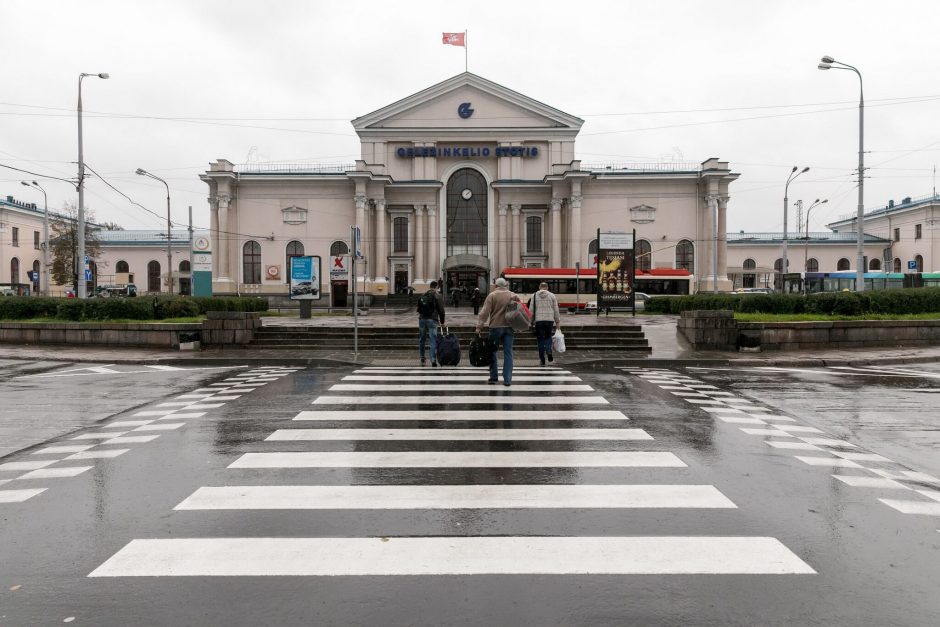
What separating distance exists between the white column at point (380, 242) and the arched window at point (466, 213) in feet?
18.1

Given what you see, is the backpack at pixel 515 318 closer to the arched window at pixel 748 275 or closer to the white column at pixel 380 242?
the white column at pixel 380 242

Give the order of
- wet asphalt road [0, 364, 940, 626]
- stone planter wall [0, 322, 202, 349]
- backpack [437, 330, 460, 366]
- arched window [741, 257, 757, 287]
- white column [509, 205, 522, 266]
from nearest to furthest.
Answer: wet asphalt road [0, 364, 940, 626] < backpack [437, 330, 460, 366] < stone planter wall [0, 322, 202, 349] < white column [509, 205, 522, 266] < arched window [741, 257, 757, 287]

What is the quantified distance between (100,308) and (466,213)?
36297 millimetres

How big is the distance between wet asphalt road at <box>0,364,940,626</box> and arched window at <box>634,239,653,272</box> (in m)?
44.9

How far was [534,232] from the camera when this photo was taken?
179ft

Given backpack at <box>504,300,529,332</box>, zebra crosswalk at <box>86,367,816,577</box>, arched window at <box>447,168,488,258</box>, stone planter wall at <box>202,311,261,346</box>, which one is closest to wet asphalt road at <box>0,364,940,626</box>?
zebra crosswalk at <box>86,367,816,577</box>

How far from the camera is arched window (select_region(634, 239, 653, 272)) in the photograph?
52.8 meters

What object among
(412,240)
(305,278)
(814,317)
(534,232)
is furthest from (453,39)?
(814,317)

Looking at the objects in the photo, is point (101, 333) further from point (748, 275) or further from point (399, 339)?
point (748, 275)

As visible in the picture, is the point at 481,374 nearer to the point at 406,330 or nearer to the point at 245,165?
the point at 406,330

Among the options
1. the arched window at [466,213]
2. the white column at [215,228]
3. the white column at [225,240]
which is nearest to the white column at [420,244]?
the arched window at [466,213]

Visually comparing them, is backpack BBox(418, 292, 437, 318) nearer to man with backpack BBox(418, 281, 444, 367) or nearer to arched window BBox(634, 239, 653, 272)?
man with backpack BBox(418, 281, 444, 367)

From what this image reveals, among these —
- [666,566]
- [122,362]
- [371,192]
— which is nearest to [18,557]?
[666,566]

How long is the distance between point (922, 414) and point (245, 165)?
178 feet
